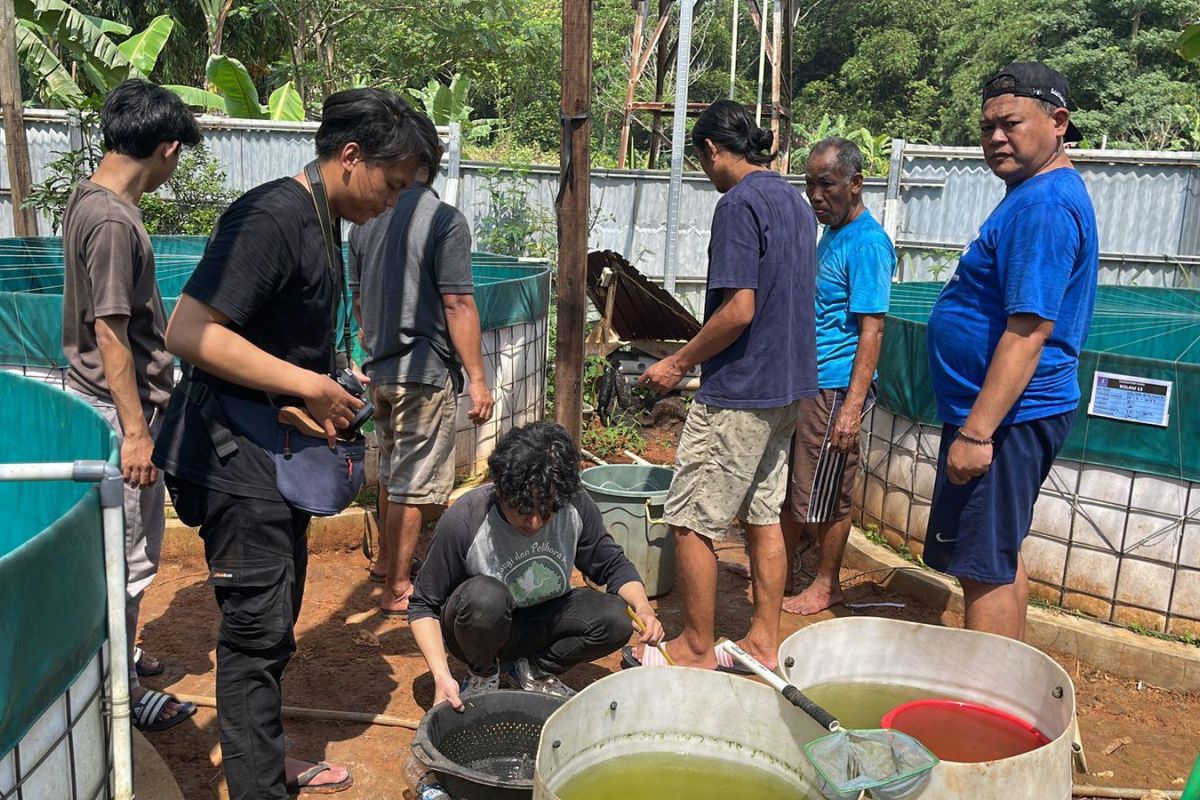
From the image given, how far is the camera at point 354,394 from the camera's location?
101 inches

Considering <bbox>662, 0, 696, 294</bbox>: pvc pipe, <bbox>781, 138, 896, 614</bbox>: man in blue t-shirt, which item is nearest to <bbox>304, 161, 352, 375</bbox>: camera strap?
<bbox>781, 138, 896, 614</bbox>: man in blue t-shirt

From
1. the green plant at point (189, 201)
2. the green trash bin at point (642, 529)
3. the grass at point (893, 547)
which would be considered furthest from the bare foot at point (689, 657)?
the green plant at point (189, 201)

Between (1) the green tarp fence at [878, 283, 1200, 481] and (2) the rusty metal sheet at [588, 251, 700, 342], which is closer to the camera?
(1) the green tarp fence at [878, 283, 1200, 481]

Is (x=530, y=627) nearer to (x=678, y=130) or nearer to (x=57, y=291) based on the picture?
(x=57, y=291)

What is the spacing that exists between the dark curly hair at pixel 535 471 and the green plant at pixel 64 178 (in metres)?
7.50

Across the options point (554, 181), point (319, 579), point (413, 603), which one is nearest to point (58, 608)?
point (413, 603)

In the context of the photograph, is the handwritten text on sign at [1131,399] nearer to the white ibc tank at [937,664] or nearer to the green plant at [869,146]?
the white ibc tank at [937,664]

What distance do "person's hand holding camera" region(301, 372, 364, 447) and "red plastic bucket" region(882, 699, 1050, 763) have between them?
1510 millimetres

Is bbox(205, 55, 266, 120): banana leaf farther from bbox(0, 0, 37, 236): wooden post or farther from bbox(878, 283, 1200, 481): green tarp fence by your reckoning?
bbox(878, 283, 1200, 481): green tarp fence

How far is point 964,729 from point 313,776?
186cm

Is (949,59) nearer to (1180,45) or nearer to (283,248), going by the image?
(1180,45)

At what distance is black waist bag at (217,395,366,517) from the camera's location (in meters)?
2.45

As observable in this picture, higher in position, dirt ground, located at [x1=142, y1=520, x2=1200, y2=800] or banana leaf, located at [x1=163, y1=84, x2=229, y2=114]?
banana leaf, located at [x1=163, y1=84, x2=229, y2=114]

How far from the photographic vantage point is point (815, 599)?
14.8 feet
